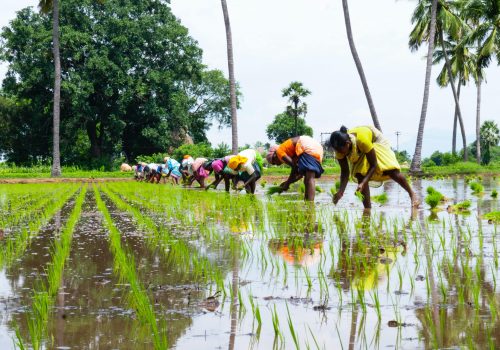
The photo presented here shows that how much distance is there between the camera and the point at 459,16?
130ft

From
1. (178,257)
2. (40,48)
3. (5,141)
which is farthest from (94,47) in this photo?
(178,257)

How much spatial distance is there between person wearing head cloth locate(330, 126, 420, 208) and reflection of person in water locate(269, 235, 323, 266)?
255cm

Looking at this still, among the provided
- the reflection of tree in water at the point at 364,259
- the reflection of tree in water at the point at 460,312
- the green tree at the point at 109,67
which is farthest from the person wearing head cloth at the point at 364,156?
the green tree at the point at 109,67

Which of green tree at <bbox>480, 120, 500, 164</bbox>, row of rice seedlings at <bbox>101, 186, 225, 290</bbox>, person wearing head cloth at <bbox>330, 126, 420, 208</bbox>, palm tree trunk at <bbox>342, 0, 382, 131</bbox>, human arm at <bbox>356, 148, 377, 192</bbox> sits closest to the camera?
row of rice seedlings at <bbox>101, 186, 225, 290</bbox>

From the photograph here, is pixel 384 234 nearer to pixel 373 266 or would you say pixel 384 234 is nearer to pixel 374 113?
Result: pixel 373 266

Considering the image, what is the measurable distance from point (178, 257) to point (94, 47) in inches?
1465

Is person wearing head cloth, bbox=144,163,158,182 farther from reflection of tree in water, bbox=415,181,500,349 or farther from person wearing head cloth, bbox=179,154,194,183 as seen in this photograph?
reflection of tree in water, bbox=415,181,500,349

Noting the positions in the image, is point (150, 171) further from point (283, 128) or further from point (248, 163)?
point (283, 128)

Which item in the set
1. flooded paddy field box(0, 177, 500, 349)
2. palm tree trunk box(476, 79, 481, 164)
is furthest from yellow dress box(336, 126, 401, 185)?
palm tree trunk box(476, 79, 481, 164)

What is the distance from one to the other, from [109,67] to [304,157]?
1198 inches

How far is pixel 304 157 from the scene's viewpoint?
10.4m

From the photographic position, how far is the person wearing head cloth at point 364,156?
8289 mm

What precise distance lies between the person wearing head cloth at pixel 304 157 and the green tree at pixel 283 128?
2726 inches

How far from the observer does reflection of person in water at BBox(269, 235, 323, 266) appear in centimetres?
460
